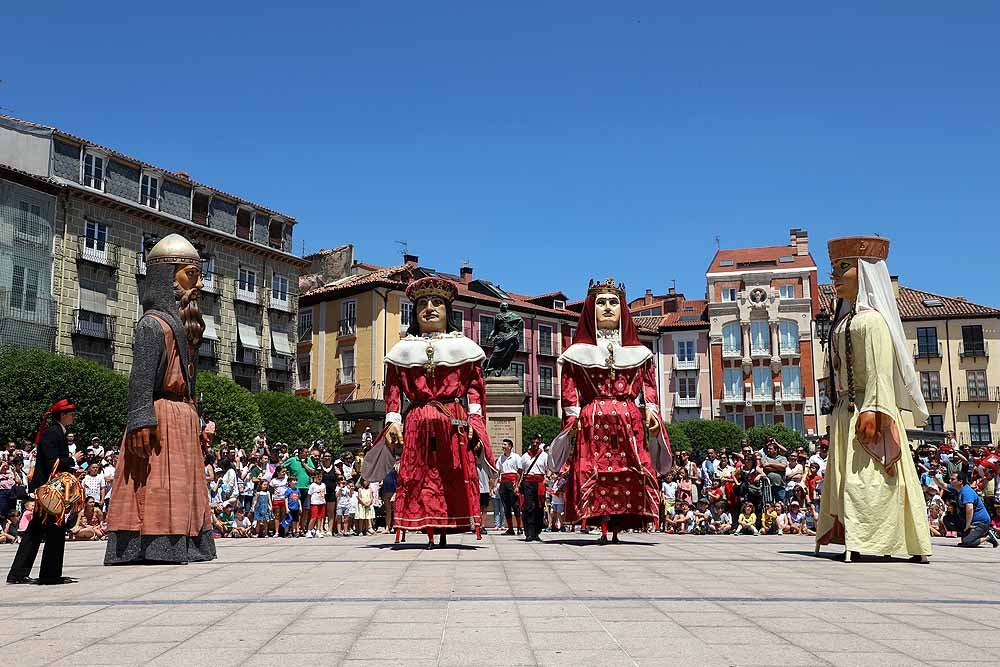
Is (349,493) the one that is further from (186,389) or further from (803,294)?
(803,294)

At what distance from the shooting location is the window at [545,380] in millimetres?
64625

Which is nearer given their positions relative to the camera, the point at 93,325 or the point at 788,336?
the point at 93,325

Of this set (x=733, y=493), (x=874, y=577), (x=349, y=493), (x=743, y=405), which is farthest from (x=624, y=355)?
(x=743, y=405)

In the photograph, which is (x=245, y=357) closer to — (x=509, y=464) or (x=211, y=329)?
(x=211, y=329)

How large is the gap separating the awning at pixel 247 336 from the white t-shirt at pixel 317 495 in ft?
111

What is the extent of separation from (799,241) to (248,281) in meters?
43.2

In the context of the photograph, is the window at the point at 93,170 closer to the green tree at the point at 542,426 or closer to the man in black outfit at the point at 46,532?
the green tree at the point at 542,426

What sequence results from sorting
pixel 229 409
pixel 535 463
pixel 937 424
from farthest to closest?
pixel 937 424, pixel 229 409, pixel 535 463

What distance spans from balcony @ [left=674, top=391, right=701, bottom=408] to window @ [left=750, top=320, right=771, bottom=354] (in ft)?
19.0

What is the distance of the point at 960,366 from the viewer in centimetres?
6519

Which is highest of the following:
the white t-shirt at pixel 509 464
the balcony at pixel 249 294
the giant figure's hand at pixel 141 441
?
the balcony at pixel 249 294

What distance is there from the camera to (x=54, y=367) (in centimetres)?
3591

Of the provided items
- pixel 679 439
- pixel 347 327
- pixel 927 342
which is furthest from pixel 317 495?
pixel 927 342

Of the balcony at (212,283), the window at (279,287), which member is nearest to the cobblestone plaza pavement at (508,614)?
the balcony at (212,283)
